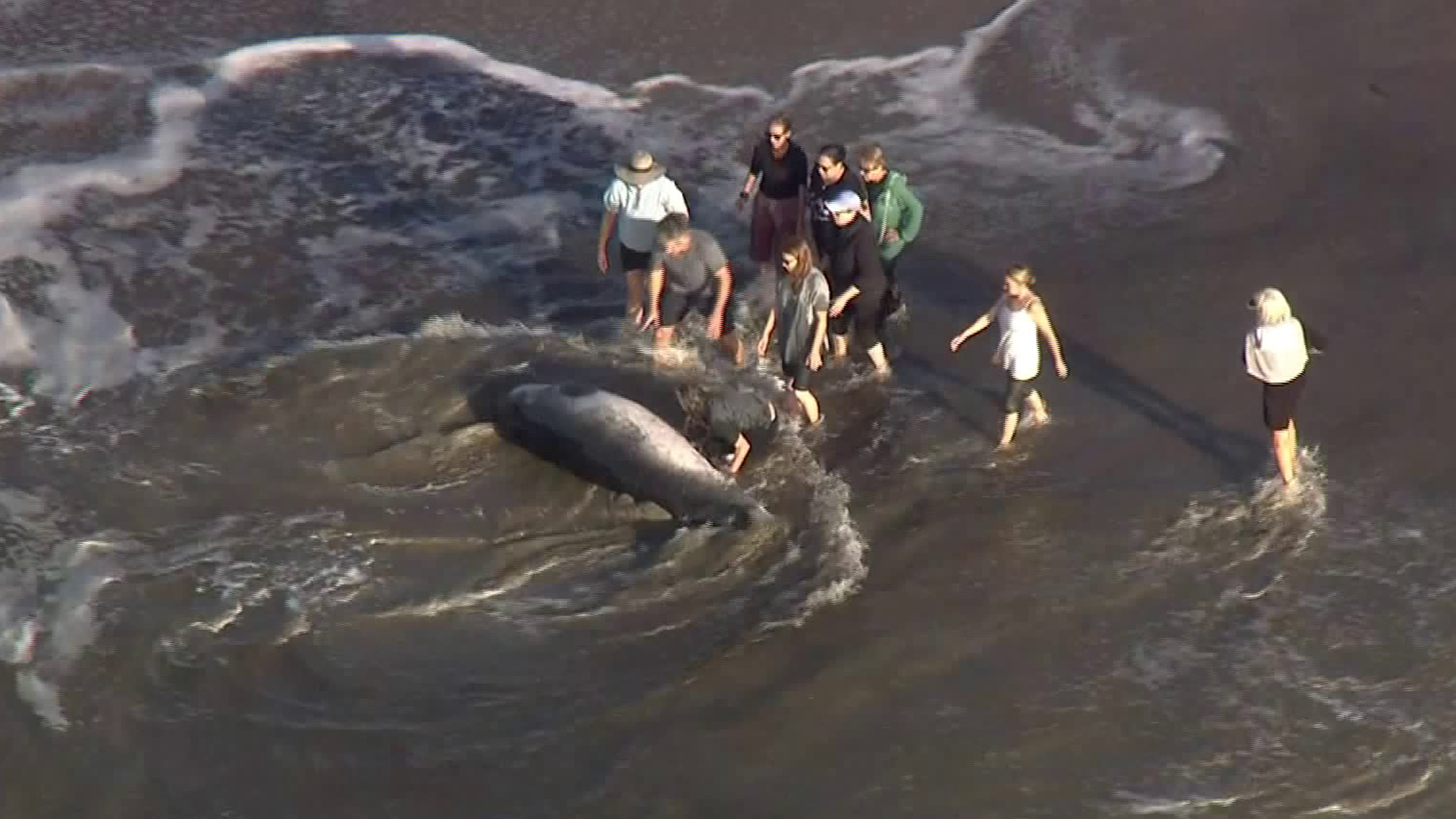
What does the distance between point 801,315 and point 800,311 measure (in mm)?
33

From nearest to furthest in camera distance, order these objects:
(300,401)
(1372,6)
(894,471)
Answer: (894,471) → (300,401) → (1372,6)

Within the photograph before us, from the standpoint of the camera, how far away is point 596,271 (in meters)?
14.3

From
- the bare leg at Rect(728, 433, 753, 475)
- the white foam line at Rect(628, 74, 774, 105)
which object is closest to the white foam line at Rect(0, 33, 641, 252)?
the white foam line at Rect(628, 74, 774, 105)

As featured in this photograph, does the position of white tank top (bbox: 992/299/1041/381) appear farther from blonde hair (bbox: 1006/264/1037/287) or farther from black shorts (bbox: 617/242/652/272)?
black shorts (bbox: 617/242/652/272)

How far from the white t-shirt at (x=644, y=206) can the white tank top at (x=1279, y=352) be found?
449 cm

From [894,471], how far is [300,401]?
182 inches

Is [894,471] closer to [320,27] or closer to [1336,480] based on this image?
[1336,480]

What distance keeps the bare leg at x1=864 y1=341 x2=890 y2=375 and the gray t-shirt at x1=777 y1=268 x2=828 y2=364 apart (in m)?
0.86

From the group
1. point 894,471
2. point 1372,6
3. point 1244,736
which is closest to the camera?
point 1244,736

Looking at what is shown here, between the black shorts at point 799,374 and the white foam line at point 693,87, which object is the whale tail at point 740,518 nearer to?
the black shorts at point 799,374

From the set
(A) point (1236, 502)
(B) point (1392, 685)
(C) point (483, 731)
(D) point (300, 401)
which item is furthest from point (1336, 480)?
(D) point (300, 401)

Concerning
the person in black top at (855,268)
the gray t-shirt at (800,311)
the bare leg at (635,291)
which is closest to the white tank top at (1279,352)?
the person in black top at (855,268)

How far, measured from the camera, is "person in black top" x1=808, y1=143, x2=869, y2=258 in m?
11.7

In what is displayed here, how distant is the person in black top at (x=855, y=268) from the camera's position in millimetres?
11617
